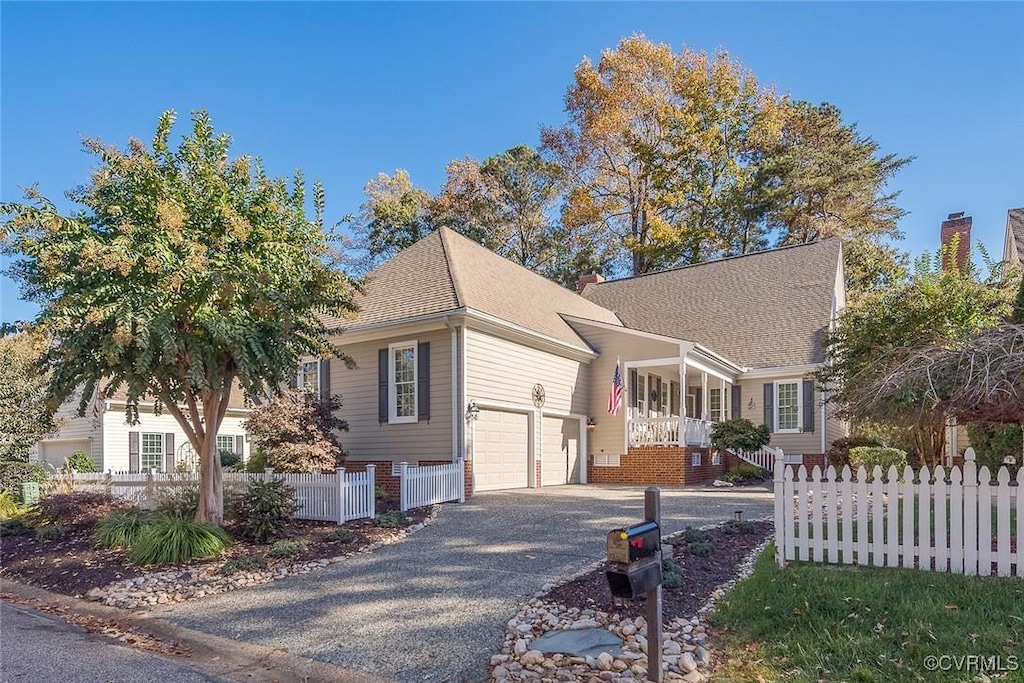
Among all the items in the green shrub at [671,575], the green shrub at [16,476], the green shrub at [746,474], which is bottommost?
the green shrub at [746,474]

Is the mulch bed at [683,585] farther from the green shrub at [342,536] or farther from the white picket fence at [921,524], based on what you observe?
the green shrub at [342,536]

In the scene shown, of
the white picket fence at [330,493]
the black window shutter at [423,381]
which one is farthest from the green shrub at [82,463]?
the black window shutter at [423,381]

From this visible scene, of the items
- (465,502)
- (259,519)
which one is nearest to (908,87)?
(465,502)

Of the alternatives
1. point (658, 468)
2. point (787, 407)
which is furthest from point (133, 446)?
point (787, 407)

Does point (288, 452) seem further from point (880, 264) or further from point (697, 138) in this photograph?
point (880, 264)

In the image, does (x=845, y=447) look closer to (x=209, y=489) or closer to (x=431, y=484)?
(x=431, y=484)

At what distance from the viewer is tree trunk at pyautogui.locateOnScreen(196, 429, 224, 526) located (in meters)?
9.70

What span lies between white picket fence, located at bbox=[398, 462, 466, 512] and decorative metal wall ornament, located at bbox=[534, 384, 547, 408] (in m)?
3.78

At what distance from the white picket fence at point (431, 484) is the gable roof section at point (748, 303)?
12451 millimetres

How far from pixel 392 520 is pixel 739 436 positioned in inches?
492

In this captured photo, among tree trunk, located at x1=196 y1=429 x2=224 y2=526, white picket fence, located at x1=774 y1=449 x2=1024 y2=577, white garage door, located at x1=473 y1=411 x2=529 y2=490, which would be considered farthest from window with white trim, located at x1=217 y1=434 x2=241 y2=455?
white picket fence, located at x1=774 y1=449 x2=1024 y2=577

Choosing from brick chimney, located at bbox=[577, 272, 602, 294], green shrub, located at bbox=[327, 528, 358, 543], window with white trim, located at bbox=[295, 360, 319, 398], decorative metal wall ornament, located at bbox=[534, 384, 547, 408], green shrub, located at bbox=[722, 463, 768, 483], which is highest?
brick chimney, located at bbox=[577, 272, 602, 294]

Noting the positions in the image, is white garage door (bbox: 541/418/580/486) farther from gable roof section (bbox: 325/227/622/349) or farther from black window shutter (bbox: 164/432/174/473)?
black window shutter (bbox: 164/432/174/473)

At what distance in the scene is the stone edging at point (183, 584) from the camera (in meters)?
7.27
